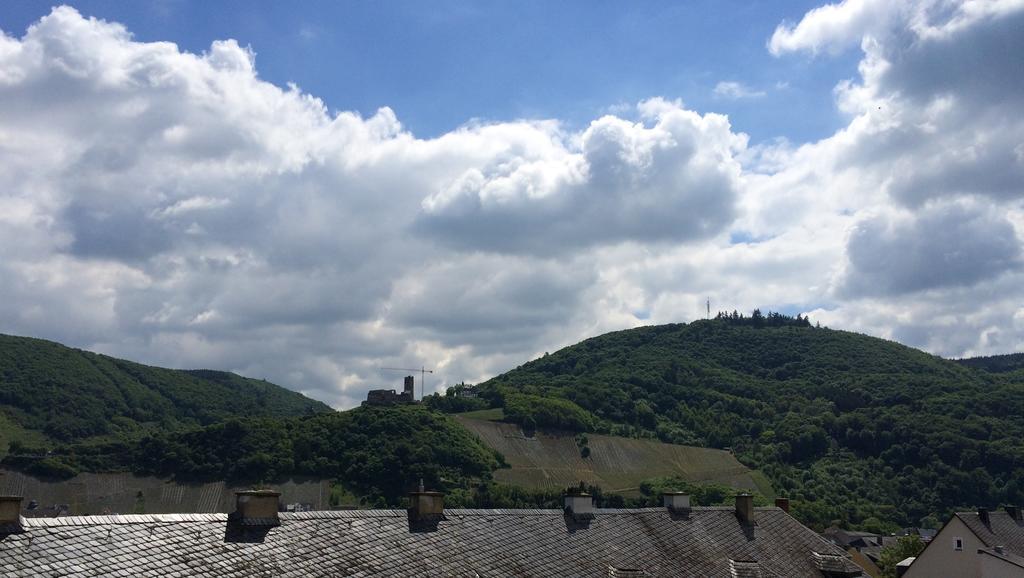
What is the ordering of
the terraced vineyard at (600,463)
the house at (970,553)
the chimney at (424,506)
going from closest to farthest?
the chimney at (424,506) < the house at (970,553) < the terraced vineyard at (600,463)

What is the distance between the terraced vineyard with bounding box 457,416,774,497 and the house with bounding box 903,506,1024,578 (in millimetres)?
110752

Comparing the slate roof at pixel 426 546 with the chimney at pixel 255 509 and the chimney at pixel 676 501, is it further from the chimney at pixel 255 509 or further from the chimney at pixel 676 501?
the chimney at pixel 676 501

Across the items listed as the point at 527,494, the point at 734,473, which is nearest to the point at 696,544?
the point at 527,494

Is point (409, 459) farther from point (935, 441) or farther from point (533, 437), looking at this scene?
point (935, 441)

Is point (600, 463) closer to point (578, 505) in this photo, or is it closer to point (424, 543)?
point (578, 505)

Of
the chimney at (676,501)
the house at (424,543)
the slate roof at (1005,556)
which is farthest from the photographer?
the slate roof at (1005,556)

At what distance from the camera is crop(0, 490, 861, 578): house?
797 inches

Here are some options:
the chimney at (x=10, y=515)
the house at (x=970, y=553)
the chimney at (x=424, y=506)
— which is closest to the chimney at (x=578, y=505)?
the chimney at (x=424, y=506)

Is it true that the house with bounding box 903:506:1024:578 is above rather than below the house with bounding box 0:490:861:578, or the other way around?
below

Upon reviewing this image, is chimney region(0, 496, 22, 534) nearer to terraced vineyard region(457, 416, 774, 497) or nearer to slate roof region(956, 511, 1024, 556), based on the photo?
slate roof region(956, 511, 1024, 556)

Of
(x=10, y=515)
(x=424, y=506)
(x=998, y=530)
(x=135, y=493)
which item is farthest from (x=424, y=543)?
(x=135, y=493)

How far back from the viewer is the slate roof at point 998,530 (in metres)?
49.0

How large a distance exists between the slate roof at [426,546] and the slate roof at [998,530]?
14.3 meters

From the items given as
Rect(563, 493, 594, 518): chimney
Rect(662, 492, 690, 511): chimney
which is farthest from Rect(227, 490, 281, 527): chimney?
Rect(662, 492, 690, 511): chimney
